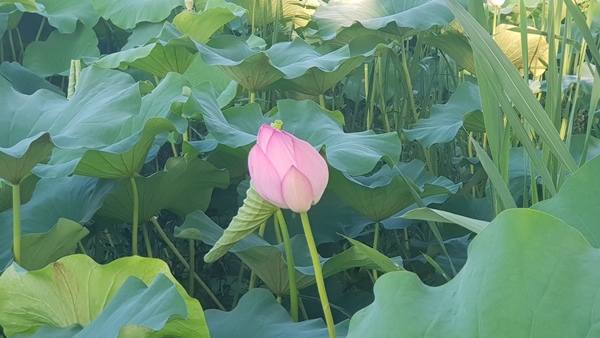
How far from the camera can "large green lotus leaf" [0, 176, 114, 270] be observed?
102 cm

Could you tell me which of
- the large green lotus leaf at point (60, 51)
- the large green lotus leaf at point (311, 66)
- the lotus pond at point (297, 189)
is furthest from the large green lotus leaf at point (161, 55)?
the large green lotus leaf at point (60, 51)

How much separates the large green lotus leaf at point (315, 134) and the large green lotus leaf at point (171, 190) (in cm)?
8

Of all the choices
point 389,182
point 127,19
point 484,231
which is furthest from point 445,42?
point 484,231

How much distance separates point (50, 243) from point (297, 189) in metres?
0.43

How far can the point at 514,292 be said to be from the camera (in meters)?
0.41

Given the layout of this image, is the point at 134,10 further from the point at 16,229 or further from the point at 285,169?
the point at 285,169

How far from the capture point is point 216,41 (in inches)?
50.6

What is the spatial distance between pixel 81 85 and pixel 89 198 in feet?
0.54

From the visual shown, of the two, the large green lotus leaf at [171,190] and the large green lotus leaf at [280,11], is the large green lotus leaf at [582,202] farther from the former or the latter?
the large green lotus leaf at [280,11]

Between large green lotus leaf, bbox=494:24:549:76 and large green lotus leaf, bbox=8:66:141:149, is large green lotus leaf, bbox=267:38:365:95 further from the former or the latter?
large green lotus leaf, bbox=494:24:549:76

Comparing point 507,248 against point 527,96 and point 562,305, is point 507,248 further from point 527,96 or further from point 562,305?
point 527,96

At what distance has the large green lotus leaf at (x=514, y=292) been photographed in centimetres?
41

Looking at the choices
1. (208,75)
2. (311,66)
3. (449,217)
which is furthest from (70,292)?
(208,75)

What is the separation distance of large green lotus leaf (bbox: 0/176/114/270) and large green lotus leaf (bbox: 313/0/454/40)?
599mm
